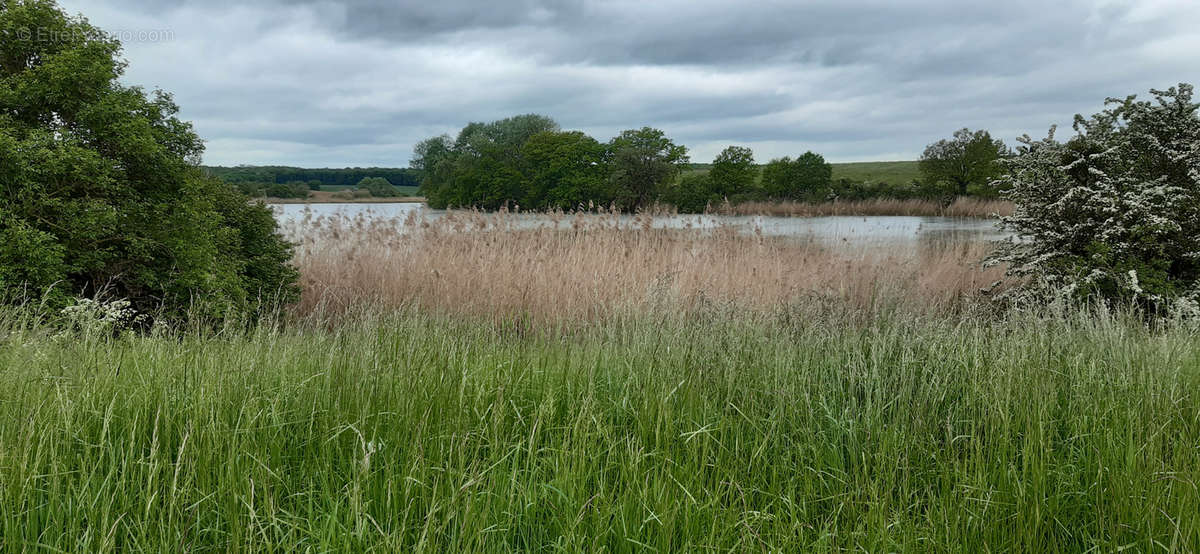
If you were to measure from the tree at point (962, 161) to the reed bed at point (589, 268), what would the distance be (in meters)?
40.6

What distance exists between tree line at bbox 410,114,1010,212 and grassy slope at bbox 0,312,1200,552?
133ft

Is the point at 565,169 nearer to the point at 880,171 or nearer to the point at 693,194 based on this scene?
the point at 693,194

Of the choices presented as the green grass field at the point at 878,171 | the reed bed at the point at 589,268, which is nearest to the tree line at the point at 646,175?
the green grass field at the point at 878,171

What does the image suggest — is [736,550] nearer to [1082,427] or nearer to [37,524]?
[1082,427]

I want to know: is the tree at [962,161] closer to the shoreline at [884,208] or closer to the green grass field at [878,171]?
the shoreline at [884,208]

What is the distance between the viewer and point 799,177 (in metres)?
55.1

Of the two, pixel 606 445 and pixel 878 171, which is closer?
pixel 606 445

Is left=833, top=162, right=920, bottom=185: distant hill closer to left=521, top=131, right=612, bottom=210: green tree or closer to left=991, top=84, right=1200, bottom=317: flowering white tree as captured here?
left=521, top=131, right=612, bottom=210: green tree

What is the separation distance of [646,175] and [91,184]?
140 feet

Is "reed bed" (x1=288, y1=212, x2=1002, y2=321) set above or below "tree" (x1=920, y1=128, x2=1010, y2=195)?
below

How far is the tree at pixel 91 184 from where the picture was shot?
5016 mm

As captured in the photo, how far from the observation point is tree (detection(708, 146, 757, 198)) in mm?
54562

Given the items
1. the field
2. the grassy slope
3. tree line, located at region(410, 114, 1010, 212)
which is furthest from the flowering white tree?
tree line, located at region(410, 114, 1010, 212)

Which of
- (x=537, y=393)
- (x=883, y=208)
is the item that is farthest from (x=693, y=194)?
(x=537, y=393)
